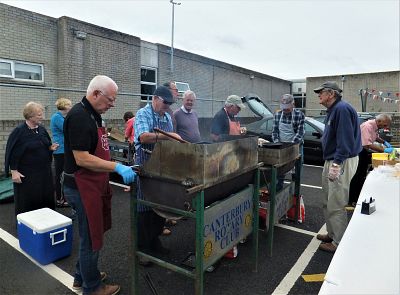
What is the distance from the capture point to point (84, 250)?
2453mm

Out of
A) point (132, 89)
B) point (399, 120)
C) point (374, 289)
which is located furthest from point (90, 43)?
point (399, 120)

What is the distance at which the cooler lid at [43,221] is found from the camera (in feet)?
10.4

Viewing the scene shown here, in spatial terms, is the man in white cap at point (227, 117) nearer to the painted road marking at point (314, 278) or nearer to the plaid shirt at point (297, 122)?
the plaid shirt at point (297, 122)

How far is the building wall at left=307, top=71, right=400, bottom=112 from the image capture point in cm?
2177

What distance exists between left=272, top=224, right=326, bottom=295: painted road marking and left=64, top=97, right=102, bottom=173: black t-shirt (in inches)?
82.3

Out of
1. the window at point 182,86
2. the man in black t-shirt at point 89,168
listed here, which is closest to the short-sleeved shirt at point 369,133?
the man in black t-shirt at point 89,168

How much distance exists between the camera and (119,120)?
9664 mm

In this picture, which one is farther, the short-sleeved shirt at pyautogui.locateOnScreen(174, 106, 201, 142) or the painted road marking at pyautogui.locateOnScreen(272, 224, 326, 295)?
the short-sleeved shirt at pyautogui.locateOnScreen(174, 106, 201, 142)

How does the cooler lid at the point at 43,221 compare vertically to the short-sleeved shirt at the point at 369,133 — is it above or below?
below

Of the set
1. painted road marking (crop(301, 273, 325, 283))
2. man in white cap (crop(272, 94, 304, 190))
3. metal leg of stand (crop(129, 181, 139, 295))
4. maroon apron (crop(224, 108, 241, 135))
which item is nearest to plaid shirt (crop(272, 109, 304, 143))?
man in white cap (crop(272, 94, 304, 190))

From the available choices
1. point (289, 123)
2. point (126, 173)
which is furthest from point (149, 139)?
point (289, 123)

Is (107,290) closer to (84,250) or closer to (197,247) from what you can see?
(84,250)

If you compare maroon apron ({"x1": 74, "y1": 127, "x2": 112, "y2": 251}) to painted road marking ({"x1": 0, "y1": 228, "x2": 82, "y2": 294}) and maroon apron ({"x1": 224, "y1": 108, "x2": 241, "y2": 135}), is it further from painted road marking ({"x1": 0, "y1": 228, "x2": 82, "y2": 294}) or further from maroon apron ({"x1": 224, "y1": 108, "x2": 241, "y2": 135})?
maroon apron ({"x1": 224, "y1": 108, "x2": 241, "y2": 135})

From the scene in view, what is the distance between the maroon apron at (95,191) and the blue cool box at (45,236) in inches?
41.1
